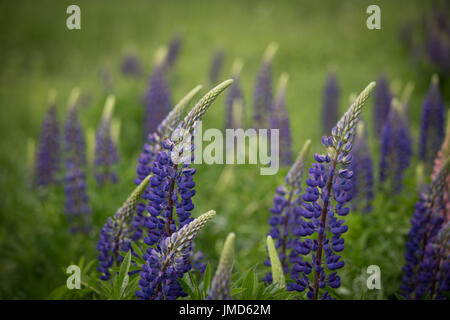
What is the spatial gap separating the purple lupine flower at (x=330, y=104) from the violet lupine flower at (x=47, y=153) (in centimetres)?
285

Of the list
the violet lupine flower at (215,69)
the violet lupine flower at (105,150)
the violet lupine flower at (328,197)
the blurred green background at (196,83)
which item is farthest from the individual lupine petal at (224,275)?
the violet lupine flower at (215,69)

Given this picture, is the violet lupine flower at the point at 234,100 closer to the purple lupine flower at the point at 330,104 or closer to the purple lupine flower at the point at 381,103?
the purple lupine flower at the point at 330,104

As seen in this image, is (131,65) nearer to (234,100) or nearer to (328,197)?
(234,100)

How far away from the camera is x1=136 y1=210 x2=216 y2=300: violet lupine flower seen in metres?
1.60

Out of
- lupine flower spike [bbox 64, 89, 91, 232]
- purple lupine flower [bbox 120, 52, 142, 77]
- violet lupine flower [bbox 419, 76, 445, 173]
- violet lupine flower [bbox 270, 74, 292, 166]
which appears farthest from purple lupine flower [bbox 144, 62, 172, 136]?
purple lupine flower [bbox 120, 52, 142, 77]

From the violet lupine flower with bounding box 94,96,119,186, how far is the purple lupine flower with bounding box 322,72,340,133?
2.42 meters

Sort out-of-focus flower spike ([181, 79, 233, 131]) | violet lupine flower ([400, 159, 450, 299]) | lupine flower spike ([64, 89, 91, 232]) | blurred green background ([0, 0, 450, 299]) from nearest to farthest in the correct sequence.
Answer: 1. out-of-focus flower spike ([181, 79, 233, 131])
2. violet lupine flower ([400, 159, 450, 299])
3. blurred green background ([0, 0, 450, 299])
4. lupine flower spike ([64, 89, 91, 232])

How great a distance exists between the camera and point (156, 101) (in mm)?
4055

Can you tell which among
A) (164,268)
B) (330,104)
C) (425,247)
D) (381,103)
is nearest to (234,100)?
(330,104)

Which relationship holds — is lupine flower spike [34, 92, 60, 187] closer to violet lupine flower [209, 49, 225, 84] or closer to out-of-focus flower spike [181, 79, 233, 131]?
out-of-focus flower spike [181, 79, 233, 131]

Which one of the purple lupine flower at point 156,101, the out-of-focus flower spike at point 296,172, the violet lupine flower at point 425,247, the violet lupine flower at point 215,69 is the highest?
the violet lupine flower at point 215,69

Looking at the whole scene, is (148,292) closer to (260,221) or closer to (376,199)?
(260,221)

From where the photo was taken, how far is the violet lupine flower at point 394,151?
10.9 ft

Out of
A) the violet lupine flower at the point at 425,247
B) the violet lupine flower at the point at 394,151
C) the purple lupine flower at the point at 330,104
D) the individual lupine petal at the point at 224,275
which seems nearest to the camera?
the individual lupine petal at the point at 224,275
